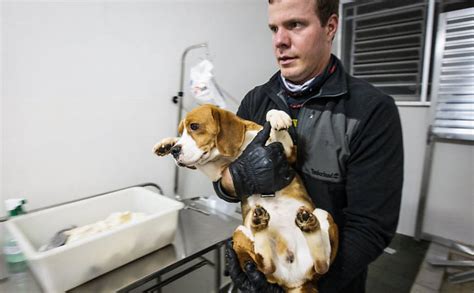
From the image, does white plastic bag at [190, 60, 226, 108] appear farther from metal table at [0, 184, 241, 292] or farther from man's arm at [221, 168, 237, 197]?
man's arm at [221, 168, 237, 197]

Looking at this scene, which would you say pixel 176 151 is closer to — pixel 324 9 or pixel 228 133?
pixel 228 133

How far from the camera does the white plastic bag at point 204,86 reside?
4.90 ft

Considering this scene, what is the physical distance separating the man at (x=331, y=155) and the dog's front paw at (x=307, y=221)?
0.28 feet

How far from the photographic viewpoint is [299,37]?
A: 2.09 ft

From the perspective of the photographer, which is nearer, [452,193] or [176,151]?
[176,151]

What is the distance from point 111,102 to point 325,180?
3.87ft

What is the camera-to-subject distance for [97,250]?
0.92m

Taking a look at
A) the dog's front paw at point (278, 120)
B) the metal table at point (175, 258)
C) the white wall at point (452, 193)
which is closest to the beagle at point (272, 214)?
the dog's front paw at point (278, 120)

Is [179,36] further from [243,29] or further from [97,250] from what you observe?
[97,250]

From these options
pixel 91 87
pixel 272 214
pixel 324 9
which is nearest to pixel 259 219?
pixel 272 214

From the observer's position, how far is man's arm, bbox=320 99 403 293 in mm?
634

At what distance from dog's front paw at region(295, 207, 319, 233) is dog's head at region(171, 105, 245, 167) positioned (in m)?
0.22

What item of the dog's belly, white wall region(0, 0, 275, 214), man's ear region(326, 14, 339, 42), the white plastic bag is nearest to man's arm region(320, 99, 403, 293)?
the dog's belly

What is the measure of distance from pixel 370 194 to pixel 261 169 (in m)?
0.27
